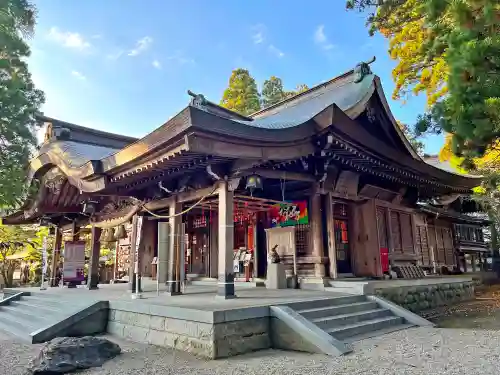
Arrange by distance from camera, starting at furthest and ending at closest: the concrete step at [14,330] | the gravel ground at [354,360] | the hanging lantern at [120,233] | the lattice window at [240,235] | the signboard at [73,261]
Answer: the hanging lantern at [120,233], the signboard at [73,261], the lattice window at [240,235], the concrete step at [14,330], the gravel ground at [354,360]

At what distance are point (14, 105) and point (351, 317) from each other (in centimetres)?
772

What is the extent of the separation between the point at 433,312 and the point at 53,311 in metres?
8.53

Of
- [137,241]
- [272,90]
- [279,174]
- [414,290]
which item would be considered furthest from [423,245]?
[272,90]

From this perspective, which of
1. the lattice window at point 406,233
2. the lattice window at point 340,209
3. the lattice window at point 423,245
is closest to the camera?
the lattice window at point 340,209

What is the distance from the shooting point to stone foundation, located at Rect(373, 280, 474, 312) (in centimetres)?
770

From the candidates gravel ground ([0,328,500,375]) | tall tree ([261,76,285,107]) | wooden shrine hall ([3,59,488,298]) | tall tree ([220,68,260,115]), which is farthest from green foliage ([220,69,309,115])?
gravel ground ([0,328,500,375])

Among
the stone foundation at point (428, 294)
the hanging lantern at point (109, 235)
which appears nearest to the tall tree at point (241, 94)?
the hanging lantern at point (109, 235)

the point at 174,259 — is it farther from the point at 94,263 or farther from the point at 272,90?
the point at 272,90

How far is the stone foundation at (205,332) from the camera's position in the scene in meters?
4.64

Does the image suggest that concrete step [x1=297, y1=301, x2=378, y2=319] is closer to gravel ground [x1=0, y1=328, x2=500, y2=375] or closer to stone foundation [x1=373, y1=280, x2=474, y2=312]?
stone foundation [x1=373, y1=280, x2=474, y2=312]

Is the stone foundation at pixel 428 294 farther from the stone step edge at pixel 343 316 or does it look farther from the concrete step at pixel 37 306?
the concrete step at pixel 37 306

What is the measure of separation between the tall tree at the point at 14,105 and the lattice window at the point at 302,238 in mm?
6382

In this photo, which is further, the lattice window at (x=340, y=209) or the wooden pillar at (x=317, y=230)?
the lattice window at (x=340, y=209)

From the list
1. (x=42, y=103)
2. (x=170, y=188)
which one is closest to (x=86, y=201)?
(x=42, y=103)
